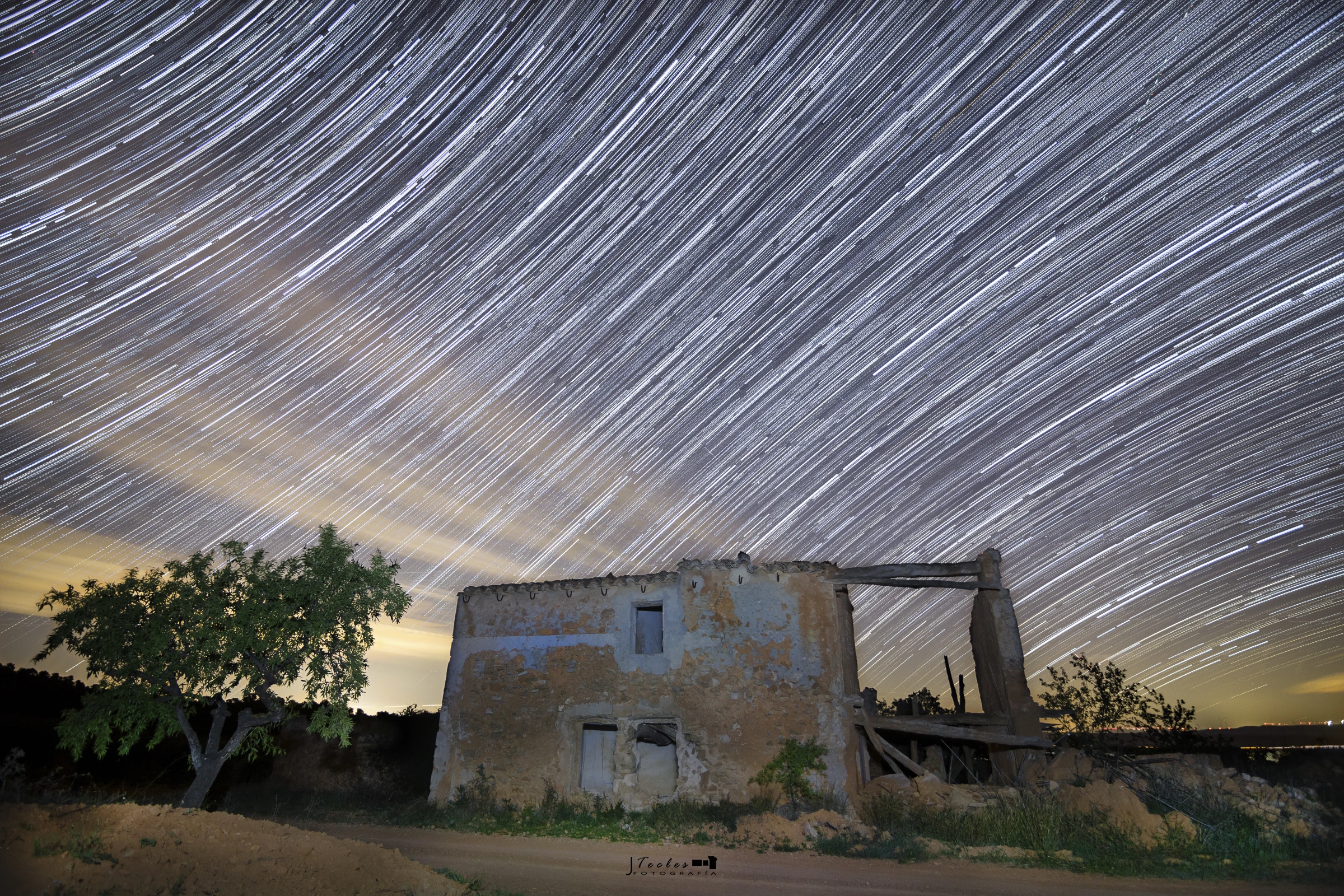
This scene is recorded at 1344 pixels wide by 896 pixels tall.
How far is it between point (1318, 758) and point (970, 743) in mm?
10101

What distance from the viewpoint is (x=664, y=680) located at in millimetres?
14039

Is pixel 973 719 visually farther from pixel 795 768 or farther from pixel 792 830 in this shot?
pixel 792 830

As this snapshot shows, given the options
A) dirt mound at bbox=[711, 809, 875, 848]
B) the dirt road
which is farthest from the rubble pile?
the dirt road

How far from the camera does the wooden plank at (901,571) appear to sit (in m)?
14.3

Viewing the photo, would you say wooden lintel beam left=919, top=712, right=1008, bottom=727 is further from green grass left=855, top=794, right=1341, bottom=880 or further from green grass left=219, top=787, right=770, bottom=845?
green grass left=219, top=787, right=770, bottom=845

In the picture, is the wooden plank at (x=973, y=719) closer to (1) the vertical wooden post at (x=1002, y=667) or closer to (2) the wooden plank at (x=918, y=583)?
(1) the vertical wooden post at (x=1002, y=667)

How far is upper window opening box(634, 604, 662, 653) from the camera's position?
15187 mm

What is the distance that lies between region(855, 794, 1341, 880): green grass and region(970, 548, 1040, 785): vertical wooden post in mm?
2768

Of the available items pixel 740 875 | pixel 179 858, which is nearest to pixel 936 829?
pixel 740 875

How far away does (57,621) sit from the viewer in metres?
11.5

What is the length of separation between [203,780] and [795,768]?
442 inches

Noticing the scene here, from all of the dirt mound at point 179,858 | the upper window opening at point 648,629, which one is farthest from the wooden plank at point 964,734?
the dirt mound at point 179,858

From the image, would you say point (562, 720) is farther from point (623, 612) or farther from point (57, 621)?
point (57, 621)

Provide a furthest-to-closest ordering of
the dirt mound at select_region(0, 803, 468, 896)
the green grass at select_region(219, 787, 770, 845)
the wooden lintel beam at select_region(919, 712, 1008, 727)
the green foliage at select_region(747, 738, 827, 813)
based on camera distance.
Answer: the wooden lintel beam at select_region(919, 712, 1008, 727), the green foliage at select_region(747, 738, 827, 813), the green grass at select_region(219, 787, 770, 845), the dirt mound at select_region(0, 803, 468, 896)
